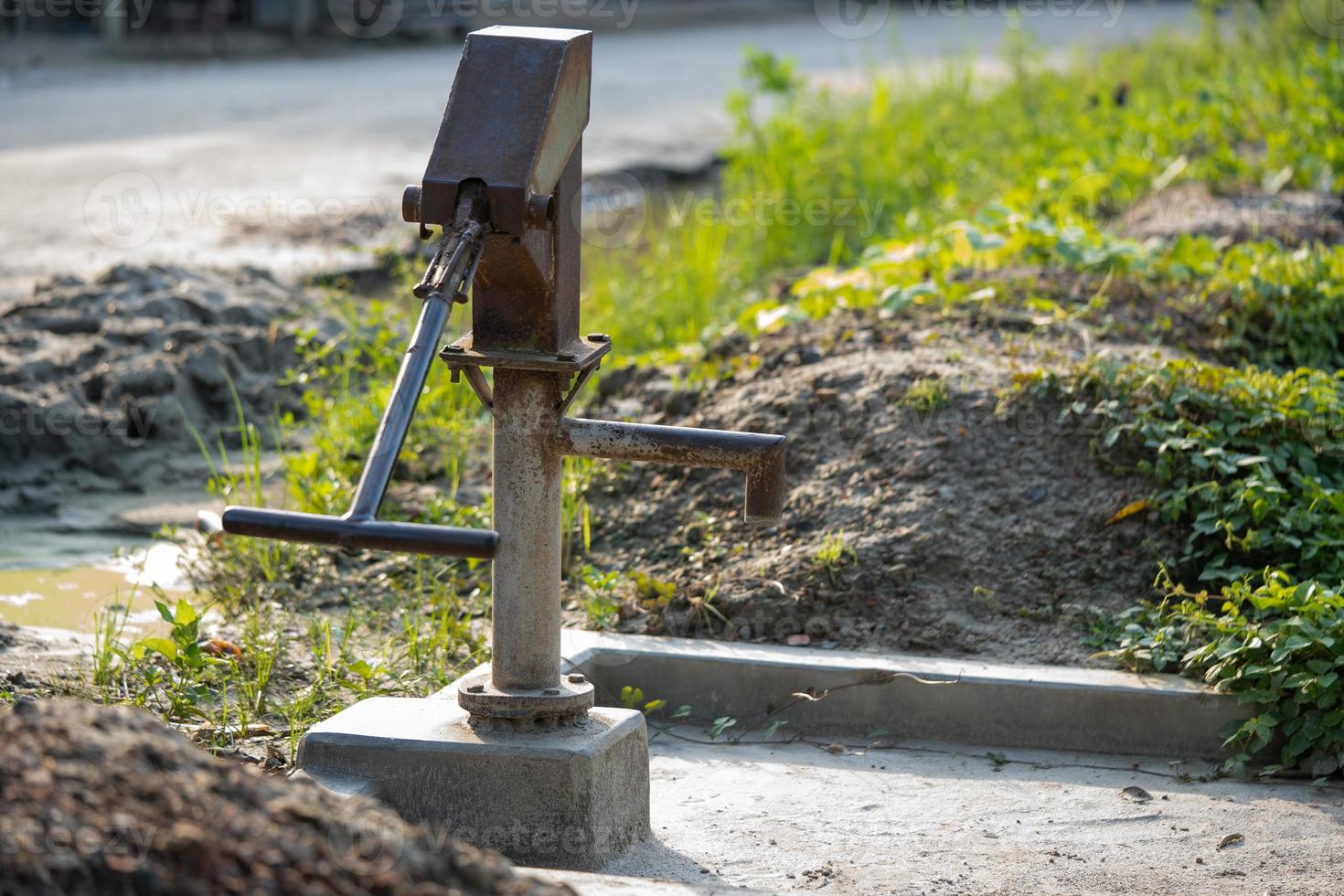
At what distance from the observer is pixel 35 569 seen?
4.04m

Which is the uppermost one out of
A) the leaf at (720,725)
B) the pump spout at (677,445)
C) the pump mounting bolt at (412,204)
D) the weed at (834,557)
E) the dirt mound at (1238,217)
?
the dirt mound at (1238,217)

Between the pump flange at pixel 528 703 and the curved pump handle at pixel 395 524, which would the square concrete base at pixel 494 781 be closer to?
the pump flange at pixel 528 703

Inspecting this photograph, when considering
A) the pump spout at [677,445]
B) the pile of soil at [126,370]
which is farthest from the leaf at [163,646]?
the pile of soil at [126,370]

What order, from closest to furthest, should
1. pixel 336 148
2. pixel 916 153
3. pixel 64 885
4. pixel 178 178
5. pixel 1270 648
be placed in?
pixel 64 885 → pixel 1270 648 → pixel 916 153 → pixel 178 178 → pixel 336 148

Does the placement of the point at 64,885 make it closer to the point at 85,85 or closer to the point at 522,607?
the point at 522,607

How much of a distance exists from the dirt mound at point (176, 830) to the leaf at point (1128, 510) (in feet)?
7.09

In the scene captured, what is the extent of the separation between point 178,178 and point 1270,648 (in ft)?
24.3

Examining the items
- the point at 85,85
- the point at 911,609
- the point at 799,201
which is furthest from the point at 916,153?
the point at 85,85

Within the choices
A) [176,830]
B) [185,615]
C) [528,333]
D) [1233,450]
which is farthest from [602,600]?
[176,830]

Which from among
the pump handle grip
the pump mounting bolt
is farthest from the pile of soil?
→ the pump handle grip

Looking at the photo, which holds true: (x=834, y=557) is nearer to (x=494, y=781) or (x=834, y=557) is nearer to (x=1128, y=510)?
(x=1128, y=510)

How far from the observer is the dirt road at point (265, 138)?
23.7 ft

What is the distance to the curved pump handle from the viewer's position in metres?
1.82

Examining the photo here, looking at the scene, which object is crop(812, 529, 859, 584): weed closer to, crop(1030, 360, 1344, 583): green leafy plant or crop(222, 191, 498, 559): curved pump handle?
crop(1030, 360, 1344, 583): green leafy plant
